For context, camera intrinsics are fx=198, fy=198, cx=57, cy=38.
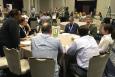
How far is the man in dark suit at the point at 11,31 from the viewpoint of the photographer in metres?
3.47

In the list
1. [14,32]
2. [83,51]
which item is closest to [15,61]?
[14,32]

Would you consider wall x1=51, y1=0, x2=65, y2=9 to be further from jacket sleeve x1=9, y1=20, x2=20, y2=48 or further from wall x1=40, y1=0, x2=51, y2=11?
jacket sleeve x1=9, y1=20, x2=20, y2=48

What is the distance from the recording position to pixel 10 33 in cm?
354

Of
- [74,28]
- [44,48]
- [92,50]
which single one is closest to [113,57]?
[74,28]

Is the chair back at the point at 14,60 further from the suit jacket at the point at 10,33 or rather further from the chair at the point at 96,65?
the chair at the point at 96,65

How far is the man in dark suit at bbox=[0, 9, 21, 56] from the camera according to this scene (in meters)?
3.47

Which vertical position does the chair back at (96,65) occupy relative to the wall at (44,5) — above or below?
below

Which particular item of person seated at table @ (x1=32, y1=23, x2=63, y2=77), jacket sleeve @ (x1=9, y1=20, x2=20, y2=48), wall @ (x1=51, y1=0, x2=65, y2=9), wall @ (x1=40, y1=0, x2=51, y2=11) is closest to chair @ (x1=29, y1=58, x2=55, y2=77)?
person seated at table @ (x1=32, y1=23, x2=63, y2=77)

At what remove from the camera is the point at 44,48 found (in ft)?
9.11

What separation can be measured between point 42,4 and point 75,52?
1372 cm

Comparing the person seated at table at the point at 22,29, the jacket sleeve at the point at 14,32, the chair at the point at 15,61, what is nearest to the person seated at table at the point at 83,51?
the chair at the point at 15,61

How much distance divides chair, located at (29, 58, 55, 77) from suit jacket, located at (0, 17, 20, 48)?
1.10m

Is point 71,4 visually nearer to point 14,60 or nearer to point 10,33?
point 10,33

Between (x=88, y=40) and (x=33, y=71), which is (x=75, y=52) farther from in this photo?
(x=33, y=71)
